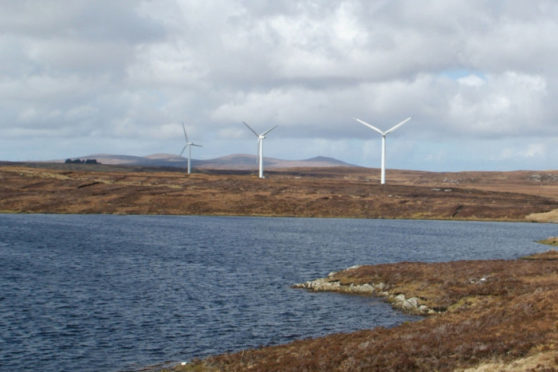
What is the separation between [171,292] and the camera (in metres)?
49.3

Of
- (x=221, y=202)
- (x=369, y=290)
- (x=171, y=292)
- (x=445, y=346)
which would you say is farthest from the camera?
(x=221, y=202)

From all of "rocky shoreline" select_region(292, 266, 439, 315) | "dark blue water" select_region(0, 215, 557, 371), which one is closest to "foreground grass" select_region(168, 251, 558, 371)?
"rocky shoreline" select_region(292, 266, 439, 315)

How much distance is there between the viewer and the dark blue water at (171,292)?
33562 millimetres

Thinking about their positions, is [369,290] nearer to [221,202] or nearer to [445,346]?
[445,346]

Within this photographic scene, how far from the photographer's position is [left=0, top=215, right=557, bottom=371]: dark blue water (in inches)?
1321

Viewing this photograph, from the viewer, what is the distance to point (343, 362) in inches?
1002

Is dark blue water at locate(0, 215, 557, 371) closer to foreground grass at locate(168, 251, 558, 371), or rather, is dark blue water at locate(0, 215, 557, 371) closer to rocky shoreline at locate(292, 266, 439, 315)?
rocky shoreline at locate(292, 266, 439, 315)

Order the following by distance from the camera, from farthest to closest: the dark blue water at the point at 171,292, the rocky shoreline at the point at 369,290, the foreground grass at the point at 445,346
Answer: the rocky shoreline at the point at 369,290
the dark blue water at the point at 171,292
the foreground grass at the point at 445,346

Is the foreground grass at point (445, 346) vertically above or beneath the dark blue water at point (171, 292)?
above

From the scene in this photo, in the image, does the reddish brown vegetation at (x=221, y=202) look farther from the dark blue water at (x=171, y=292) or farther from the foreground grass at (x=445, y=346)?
the foreground grass at (x=445, y=346)

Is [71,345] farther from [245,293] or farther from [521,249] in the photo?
[521,249]

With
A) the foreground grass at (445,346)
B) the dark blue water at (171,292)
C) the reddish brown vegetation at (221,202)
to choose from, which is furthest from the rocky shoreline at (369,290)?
the reddish brown vegetation at (221,202)

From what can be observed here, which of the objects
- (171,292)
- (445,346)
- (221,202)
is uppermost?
(445,346)

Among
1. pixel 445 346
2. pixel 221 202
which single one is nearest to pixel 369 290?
pixel 445 346
